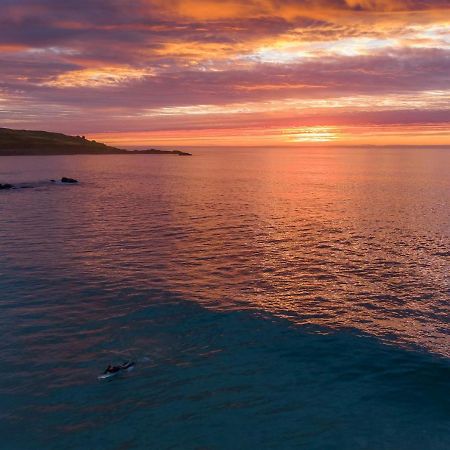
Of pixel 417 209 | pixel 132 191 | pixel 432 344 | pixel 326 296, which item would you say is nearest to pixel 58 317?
pixel 326 296

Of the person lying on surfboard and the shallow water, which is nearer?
the shallow water

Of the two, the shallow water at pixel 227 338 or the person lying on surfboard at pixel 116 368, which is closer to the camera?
the shallow water at pixel 227 338

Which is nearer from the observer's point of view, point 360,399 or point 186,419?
point 186,419

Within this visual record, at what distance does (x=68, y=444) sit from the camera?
2369cm

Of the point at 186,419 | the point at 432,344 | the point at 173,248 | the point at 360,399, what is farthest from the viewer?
the point at 173,248

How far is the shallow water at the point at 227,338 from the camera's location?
991 inches

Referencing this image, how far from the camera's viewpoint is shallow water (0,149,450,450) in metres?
25.2

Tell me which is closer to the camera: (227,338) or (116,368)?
(116,368)

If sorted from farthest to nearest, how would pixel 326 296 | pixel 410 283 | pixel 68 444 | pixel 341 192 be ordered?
pixel 341 192, pixel 410 283, pixel 326 296, pixel 68 444

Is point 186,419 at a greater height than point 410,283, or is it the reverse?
point 410,283

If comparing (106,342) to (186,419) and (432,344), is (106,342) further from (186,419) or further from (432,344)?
(432,344)

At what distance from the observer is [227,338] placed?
34781 millimetres

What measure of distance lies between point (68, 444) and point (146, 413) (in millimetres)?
4350

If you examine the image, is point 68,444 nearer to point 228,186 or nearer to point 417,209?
point 417,209
